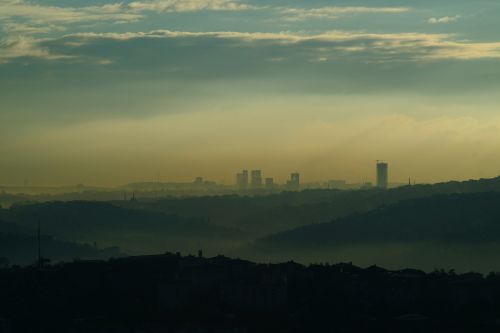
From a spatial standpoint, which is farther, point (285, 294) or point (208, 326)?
point (285, 294)

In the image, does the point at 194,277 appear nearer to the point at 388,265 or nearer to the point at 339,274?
the point at 339,274

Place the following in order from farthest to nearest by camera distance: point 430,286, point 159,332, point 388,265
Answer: point 388,265 → point 430,286 → point 159,332

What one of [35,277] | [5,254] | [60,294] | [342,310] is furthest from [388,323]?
[5,254]

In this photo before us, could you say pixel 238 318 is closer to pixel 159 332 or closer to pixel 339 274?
Answer: pixel 159 332

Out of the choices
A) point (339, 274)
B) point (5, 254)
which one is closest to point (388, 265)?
point (5, 254)

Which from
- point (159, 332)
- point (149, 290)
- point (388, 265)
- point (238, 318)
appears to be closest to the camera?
point (159, 332)

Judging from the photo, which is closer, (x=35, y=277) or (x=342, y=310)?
(x=342, y=310)
